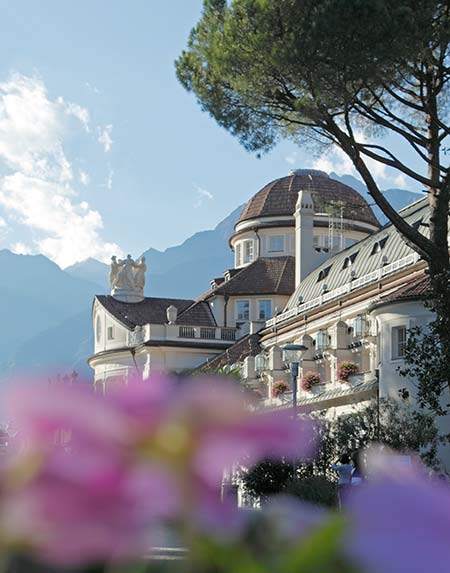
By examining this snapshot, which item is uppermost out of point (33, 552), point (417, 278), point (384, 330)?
point (417, 278)

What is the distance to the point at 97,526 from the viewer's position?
1.52ft

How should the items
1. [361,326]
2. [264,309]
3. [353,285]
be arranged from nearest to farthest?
[361,326], [353,285], [264,309]

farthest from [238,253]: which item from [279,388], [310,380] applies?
[310,380]

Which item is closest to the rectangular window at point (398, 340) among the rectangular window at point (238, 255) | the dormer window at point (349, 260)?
the dormer window at point (349, 260)

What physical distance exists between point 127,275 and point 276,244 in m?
11.0

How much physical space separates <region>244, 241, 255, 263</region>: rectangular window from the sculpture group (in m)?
7.71

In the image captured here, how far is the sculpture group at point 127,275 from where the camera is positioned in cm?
6462

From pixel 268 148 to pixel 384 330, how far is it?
11.0 meters

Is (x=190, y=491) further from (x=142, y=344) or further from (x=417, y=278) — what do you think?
(x=142, y=344)

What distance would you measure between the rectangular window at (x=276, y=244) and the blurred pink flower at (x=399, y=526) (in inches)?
2572

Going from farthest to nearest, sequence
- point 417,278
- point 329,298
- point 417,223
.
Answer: point 329,298, point 417,223, point 417,278

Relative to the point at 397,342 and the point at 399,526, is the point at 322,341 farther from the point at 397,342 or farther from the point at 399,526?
the point at 399,526

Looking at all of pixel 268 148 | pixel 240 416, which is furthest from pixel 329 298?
pixel 240 416

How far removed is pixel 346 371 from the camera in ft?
115
